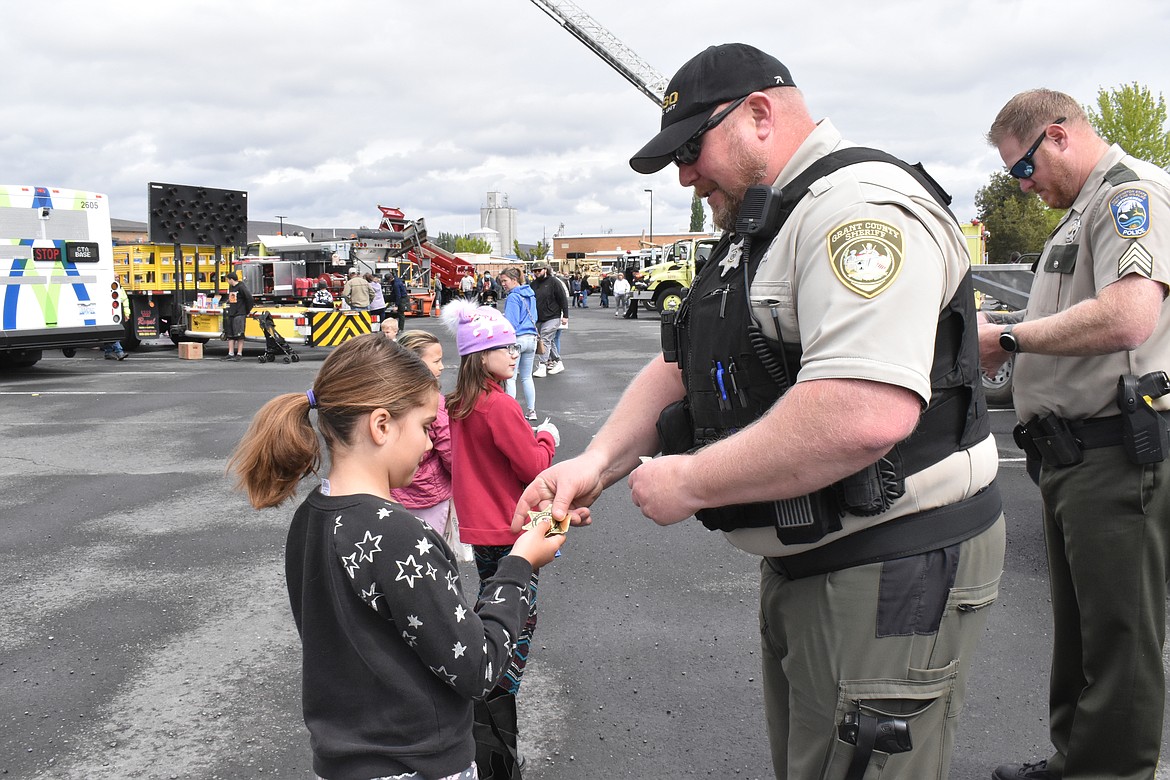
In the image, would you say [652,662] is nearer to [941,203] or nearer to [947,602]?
[947,602]

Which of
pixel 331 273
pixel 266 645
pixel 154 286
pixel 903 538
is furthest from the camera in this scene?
pixel 331 273

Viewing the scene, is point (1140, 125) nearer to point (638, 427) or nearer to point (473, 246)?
point (638, 427)

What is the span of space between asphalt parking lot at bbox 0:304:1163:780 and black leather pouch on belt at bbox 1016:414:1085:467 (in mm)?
1143

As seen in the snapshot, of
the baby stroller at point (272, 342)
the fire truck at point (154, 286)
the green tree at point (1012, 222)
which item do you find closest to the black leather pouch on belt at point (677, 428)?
the baby stroller at point (272, 342)

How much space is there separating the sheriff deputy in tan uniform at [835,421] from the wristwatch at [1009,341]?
0.83m

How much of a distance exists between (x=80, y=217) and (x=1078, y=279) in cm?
1547

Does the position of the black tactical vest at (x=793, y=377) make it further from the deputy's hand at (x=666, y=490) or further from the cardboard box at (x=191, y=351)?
the cardboard box at (x=191, y=351)

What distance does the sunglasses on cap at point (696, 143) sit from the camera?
74.9 inches

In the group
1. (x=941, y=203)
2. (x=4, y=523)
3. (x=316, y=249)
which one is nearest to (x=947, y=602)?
(x=941, y=203)

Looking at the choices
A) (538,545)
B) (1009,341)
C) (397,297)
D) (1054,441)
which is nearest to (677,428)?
(538,545)

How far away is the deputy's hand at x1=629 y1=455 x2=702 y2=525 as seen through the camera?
5.82 ft

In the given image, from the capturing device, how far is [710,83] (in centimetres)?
191

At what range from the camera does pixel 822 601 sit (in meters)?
1.84

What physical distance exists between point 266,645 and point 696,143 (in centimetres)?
331
